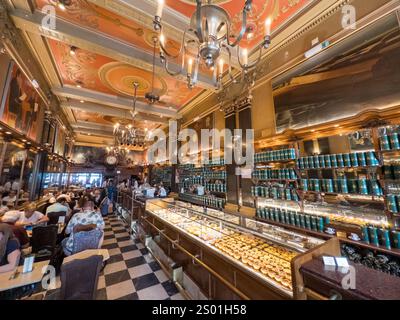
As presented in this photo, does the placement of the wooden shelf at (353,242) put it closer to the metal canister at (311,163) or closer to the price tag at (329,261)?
the metal canister at (311,163)

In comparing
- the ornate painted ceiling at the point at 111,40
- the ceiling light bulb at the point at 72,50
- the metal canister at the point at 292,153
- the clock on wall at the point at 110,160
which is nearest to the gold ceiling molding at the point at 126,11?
the ornate painted ceiling at the point at 111,40

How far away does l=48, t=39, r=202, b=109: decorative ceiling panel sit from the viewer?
13.4 ft

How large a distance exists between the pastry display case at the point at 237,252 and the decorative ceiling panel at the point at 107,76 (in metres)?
4.32

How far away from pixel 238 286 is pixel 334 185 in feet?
6.74

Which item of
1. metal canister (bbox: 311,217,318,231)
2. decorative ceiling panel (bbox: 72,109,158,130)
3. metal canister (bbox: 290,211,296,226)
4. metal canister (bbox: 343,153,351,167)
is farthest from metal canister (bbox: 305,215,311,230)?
decorative ceiling panel (bbox: 72,109,158,130)

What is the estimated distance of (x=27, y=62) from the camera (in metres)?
3.62

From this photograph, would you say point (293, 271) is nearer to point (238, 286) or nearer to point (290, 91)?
point (238, 286)

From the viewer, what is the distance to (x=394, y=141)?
1.87 meters

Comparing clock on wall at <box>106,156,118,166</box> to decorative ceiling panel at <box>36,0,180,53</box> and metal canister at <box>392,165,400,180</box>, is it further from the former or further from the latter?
metal canister at <box>392,165,400,180</box>

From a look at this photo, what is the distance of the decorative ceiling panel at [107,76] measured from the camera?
13.4ft

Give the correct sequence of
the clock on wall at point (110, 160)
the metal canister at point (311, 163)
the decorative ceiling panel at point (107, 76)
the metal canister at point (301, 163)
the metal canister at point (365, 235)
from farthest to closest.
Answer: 1. the clock on wall at point (110, 160)
2. the decorative ceiling panel at point (107, 76)
3. the metal canister at point (301, 163)
4. the metal canister at point (311, 163)
5. the metal canister at point (365, 235)

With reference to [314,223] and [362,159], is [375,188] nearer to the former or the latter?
Answer: [362,159]
